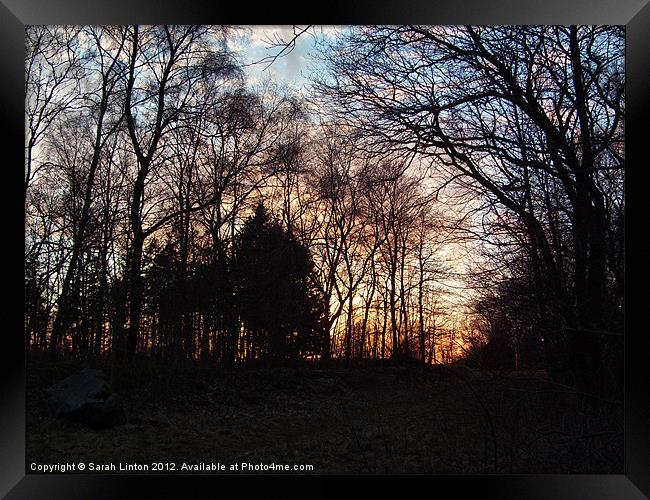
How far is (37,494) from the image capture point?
349cm

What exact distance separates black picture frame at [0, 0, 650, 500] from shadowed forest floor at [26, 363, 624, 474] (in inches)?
22.5

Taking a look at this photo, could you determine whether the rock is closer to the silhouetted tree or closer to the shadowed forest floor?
the shadowed forest floor

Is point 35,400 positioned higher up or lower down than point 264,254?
lower down

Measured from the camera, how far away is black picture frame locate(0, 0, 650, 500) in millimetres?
3379

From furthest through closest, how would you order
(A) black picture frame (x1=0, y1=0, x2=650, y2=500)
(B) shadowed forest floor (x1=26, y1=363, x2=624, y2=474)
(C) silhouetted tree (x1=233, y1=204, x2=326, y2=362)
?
(C) silhouetted tree (x1=233, y1=204, x2=326, y2=362)
(B) shadowed forest floor (x1=26, y1=363, x2=624, y2=474)
(A) black picture frame (x1=0, y1=0, x2=650, y2=500)

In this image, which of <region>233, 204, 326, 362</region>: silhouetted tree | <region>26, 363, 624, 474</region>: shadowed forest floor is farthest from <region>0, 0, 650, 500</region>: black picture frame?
<region>233, 204, 326, 362</region>: silhouetted tree

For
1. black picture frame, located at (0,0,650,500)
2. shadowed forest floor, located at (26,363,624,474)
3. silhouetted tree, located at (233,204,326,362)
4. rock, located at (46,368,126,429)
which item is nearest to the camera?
black picture frame, located at (0,0,650,500)

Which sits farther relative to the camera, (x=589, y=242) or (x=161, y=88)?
(x=161, y=88)

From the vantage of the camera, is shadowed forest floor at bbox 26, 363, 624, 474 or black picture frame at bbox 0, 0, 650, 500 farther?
shadowed forest floor at bbox 26, 363, 624, 474

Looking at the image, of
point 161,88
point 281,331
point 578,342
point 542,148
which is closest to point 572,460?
point 578,342

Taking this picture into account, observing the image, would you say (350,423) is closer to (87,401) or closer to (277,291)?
(277,291)

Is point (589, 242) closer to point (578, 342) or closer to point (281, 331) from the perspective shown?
point (578, 342)

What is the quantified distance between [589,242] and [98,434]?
17.6 feet
